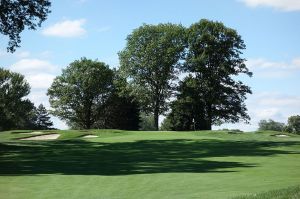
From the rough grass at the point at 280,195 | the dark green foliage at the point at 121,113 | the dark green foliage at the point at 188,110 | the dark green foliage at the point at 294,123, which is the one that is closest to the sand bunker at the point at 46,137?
the rough grass at the point at 280,195

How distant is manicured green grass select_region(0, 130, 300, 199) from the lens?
43.6ft

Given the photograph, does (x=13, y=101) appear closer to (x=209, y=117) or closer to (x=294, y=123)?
(x=209, y=117)

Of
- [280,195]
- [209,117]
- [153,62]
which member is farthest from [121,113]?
[280,195]

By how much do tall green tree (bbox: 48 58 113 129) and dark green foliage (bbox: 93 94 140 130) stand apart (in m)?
1.36

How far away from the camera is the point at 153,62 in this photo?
7450 cm

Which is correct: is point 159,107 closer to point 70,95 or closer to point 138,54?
point 138,54

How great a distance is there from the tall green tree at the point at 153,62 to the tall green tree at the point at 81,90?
36.9 ft

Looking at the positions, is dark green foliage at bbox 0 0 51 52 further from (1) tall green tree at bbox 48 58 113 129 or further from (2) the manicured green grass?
(1) tall green tree at bbox 48 58 113 129

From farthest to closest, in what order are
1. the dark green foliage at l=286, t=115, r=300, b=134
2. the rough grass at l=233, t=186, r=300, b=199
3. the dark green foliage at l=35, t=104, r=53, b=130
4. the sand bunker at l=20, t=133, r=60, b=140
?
the dark green foliage at l=286, t=115, r=300, b=134 < the dark green foliage at l=35, t=104, r=53, b=130 < the sand bunker at l=20, t=133, r=60, b=140 < the rough grass at l=233, t=186, r=300, b=199

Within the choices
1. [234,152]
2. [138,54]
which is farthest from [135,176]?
[138,54]

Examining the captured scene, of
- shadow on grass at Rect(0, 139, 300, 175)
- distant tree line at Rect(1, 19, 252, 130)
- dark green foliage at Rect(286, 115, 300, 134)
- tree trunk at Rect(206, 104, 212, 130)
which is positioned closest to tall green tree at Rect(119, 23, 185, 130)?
distant tree line at Rect(1, 19, 252, 130)

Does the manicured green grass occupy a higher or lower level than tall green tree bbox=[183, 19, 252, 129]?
lower

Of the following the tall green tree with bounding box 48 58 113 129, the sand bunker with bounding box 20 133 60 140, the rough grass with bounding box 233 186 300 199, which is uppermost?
the tall green tree with bounding box 48 58 113 129

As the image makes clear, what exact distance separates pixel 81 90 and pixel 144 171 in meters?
70.7
